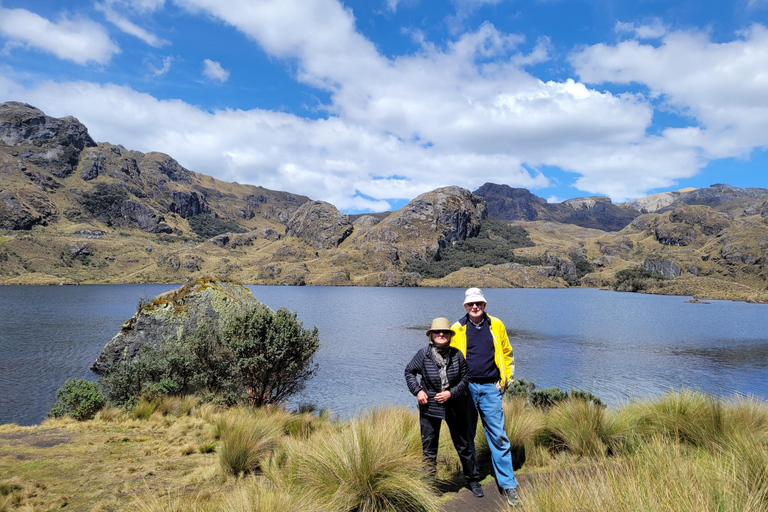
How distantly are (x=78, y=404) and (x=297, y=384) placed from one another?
626cm

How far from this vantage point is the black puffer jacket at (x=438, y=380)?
15.7 ft

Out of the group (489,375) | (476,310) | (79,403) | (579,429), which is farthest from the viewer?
(79,403)

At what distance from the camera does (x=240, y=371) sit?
11734mm

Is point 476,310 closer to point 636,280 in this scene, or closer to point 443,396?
point 443,396

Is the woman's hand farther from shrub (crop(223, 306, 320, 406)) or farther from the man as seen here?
shrub (crop(223, 306, 320, 406))

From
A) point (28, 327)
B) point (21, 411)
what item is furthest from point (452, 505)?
point (28, 327)

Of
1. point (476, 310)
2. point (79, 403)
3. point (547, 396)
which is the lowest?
point (547, 396)

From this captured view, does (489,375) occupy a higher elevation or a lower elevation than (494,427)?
higher

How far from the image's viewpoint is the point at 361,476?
14.0ft

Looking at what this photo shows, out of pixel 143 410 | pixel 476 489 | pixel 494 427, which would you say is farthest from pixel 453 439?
pixel 143 410

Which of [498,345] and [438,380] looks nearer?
[438,380]

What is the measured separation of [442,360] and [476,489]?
172 centimetres

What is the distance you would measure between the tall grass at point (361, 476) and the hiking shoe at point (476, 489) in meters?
0.76

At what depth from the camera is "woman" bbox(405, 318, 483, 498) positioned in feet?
15.7
